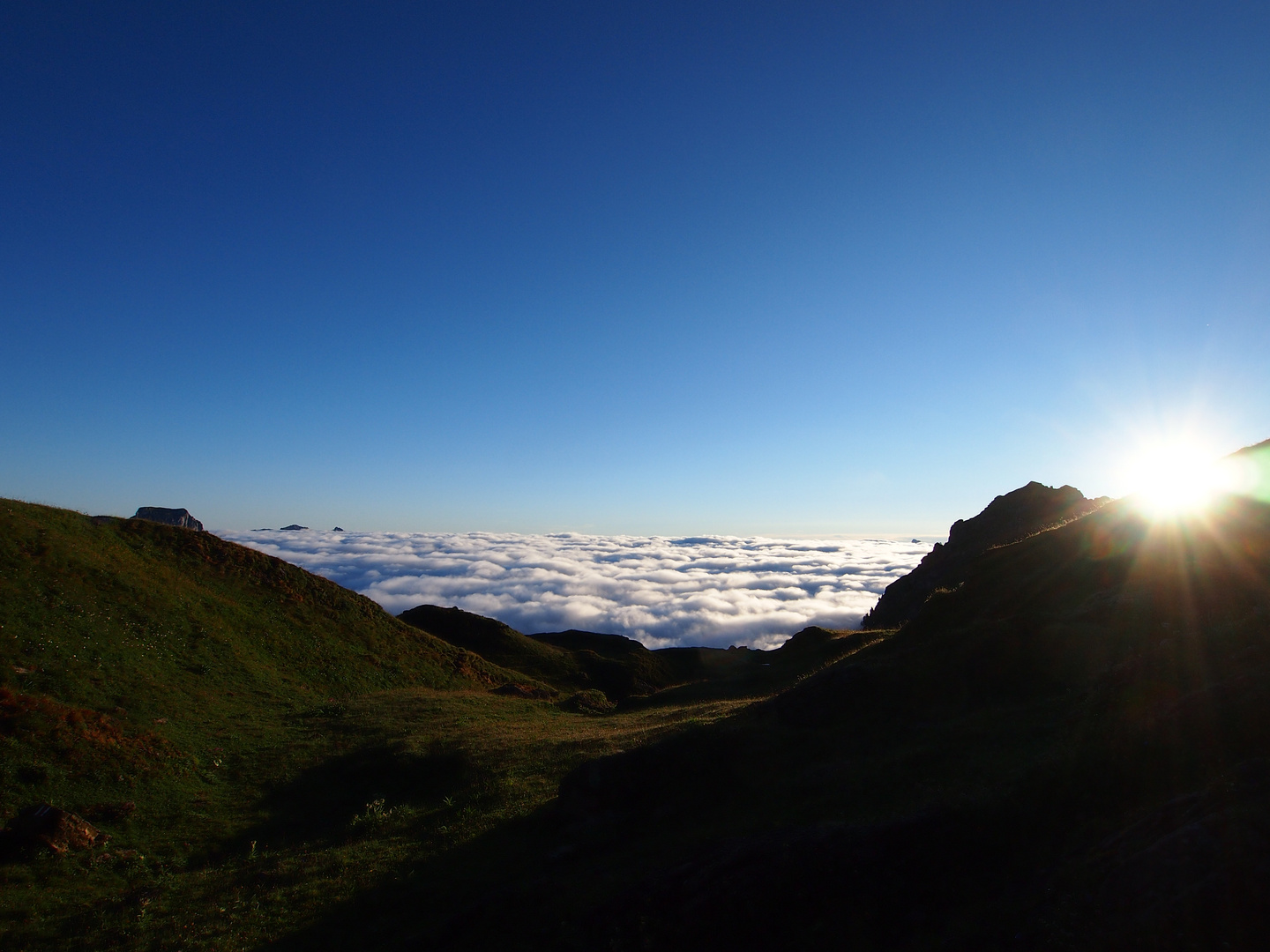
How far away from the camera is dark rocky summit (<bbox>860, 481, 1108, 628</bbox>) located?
2157 inches

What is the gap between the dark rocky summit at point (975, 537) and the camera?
54781mm

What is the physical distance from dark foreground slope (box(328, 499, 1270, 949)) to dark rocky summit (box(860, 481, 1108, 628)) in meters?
32.6

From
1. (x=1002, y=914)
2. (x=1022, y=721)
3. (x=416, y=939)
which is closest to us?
(x=1002, y=914)

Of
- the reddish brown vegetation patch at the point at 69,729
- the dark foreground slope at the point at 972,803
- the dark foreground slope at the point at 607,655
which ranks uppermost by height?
the dark foreground slope at the point at 972,803

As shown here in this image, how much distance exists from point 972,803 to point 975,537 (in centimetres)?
5700

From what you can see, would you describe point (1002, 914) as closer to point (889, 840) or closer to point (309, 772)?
point (889, 840)

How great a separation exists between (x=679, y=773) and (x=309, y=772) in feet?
73.7

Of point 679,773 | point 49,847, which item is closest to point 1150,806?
point 679,773

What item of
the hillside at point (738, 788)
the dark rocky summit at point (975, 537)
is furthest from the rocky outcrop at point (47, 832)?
the dark rocky summit at point (975, 537)

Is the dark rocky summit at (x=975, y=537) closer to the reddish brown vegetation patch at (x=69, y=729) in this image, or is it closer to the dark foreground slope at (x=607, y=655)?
the dark foreground slope at (x=607, y=655)

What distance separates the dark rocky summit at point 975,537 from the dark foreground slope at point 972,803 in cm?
3264

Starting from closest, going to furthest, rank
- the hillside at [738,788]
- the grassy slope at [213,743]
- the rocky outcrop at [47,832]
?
the hillside at [738,788]
the grassy slope at [213,743]
the rocky outcrop at [47,832]

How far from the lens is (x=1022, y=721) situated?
16234 mm

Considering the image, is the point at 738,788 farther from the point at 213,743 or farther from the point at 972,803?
the point at 213,743
